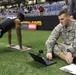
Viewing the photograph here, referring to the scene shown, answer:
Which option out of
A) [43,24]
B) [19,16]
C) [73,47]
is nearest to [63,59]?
[73,47]

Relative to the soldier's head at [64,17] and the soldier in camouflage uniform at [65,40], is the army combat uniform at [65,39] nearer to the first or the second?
the soldier in camouflage uniform at [65,40]

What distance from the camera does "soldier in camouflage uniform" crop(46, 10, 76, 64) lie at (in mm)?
3506

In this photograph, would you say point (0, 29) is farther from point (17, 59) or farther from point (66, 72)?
point (66, 72)

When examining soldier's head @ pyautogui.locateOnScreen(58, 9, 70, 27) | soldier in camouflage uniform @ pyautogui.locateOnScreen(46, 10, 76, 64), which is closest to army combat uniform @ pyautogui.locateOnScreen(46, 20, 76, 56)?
soldier in camouflage uniform @ pyautogui.locateOnScreen(46, 10, 76, 64)

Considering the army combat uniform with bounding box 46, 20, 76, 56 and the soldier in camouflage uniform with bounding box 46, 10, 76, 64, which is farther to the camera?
the army combat uniform with bounding box 46, 20, 76, 56

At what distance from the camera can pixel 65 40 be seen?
390cm

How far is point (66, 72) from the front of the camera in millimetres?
3125

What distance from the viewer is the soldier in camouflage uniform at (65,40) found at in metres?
3.51

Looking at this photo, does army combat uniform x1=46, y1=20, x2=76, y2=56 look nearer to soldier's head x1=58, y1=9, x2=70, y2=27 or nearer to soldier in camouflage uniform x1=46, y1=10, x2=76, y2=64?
soldier in camouflage uniform x1=46, y1=10, x2=76, y2=64

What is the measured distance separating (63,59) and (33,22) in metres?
10.5

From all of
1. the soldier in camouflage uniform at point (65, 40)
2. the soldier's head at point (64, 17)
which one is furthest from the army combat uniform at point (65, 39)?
the soldier's head at point (64, 17)

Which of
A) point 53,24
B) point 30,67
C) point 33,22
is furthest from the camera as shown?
point 33,22

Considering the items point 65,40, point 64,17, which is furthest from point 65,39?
point 64,17

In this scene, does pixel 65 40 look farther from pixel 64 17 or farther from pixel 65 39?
pixel 64 17
